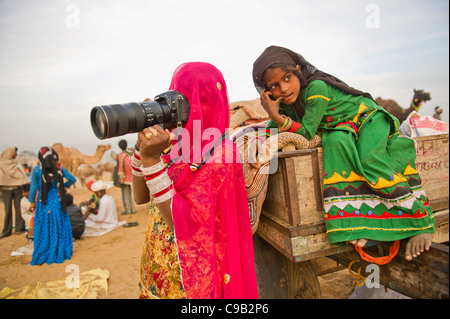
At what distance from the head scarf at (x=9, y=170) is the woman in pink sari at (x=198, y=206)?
6932mm

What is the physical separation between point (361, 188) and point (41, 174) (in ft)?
16.9

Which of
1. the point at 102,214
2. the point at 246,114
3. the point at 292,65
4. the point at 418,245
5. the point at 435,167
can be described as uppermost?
the point at 292,65

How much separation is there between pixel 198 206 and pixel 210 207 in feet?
0.19

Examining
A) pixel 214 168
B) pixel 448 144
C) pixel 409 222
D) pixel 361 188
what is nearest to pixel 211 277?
pixel 214 168

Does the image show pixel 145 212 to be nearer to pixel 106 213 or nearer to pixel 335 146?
pixel 106 213

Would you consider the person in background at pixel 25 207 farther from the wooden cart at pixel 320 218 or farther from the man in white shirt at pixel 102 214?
the wooden cart at pixel 320 218

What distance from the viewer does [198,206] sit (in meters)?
1.21

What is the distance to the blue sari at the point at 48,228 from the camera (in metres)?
4.68

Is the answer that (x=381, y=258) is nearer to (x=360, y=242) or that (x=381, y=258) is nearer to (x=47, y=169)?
(x=360, y=242)

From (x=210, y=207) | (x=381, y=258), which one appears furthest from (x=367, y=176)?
(x=210, y=207)

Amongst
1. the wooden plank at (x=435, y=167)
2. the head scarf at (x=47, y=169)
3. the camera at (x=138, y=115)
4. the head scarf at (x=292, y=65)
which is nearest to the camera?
the camera at (x=138, y=115)

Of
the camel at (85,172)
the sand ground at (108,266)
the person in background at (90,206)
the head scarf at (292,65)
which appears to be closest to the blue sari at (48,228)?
the sand ground at (108,266)

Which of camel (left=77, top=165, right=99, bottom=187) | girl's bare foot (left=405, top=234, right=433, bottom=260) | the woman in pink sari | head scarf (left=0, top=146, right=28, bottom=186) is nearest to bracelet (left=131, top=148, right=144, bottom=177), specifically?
the woman in pink sari

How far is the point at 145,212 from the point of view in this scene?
8.53 meters
